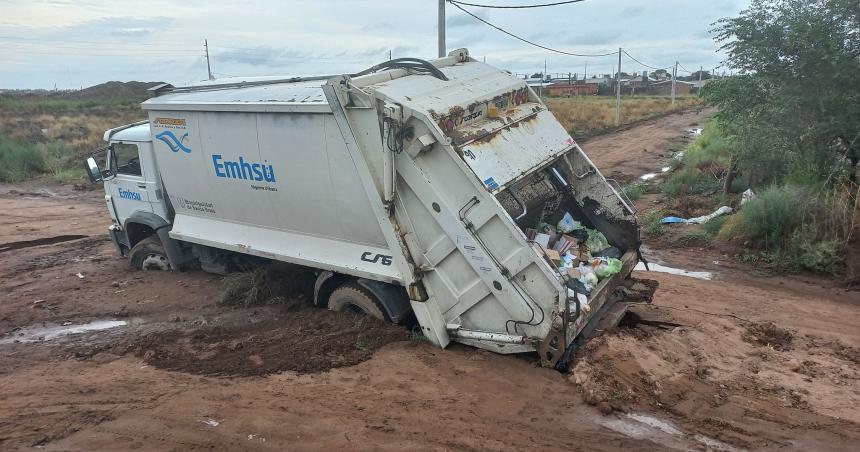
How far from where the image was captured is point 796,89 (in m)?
9.33

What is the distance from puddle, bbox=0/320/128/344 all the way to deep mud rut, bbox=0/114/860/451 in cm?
4

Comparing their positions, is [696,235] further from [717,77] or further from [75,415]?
[75,415]

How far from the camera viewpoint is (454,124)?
18.1ft

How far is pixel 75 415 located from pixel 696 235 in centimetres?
892

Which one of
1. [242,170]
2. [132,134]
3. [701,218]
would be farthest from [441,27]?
[242,170]

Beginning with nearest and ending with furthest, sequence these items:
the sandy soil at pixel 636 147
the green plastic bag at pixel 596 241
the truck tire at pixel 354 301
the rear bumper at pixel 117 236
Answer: the truck tire at pixel 354 301, the green plastic bag at pixel 596 241, the rear bumper at pixel 117 236, the sandy soil at pixel 636 147

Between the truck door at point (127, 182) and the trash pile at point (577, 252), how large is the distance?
17.7ft

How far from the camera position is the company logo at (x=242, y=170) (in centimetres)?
630

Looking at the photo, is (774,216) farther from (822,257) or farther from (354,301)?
(354,301)

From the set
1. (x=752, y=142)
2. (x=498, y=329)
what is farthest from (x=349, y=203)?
(x=752, y=142)

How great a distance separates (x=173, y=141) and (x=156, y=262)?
2.29 meters

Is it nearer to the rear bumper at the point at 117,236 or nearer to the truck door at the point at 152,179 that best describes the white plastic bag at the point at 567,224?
the truck door at the point at 152,179

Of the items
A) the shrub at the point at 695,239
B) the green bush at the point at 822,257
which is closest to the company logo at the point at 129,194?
the shrub at the point at 695,239

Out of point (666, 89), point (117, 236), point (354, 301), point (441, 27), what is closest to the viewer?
point (354, 301)
